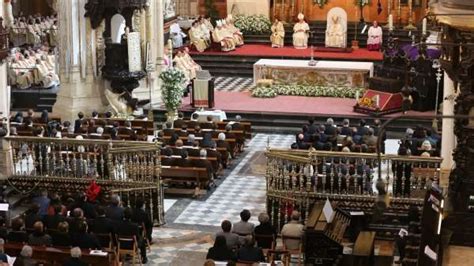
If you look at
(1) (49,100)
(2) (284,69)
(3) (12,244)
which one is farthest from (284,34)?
(3) (12,244)

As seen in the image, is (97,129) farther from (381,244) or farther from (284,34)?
(284,34)

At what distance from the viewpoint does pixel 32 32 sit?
117 feet

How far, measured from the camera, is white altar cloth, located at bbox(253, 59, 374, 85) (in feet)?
97.3

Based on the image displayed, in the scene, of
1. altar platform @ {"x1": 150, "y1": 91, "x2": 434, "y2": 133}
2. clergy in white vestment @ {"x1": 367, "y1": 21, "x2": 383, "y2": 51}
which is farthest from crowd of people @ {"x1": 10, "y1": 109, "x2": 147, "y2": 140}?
clergy in white vestment @ {"x1": 367, "y1": 21, "x2": 383, "y2": 51}

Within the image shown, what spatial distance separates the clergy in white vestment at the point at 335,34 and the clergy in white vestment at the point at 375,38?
1.00 metres

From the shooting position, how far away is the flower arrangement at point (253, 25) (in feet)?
123

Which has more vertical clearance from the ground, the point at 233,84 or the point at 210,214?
the point at 233,84

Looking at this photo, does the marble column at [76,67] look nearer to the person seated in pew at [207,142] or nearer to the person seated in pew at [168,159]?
the person seated in pew at [207,142]

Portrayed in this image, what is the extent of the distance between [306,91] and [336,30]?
5.96 m

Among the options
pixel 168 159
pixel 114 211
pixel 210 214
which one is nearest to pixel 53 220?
pixel 114 211

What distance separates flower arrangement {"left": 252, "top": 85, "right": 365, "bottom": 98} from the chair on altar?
5510 millimetres

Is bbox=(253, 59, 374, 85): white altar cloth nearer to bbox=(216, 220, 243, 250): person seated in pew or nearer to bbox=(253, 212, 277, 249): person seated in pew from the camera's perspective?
bbox=(253, 212, 277, 249): person seated in pew

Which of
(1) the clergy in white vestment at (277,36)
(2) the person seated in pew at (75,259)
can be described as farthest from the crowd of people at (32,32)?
(2) the person seated in pew at (75,259)

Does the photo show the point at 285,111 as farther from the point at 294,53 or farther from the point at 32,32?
the point at 32,32
